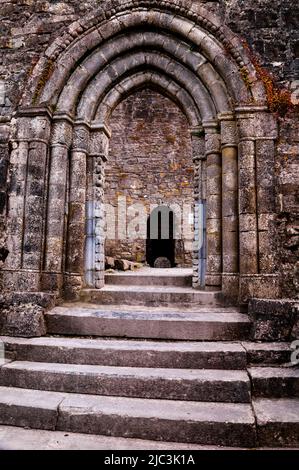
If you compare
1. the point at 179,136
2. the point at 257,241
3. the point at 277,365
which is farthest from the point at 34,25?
the point at 179,136

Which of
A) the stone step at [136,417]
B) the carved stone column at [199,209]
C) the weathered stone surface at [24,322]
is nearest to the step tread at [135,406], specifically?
the stone step at [136,417]

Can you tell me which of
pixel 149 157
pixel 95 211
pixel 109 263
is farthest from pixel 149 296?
pixel 149 157

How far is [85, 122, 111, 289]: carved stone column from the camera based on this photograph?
15.8ft

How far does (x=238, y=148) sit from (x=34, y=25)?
347cm

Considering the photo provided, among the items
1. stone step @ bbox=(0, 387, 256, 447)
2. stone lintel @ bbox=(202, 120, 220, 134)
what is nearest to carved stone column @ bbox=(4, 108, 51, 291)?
stone step @ bbox=(0, 387, 256, 447)

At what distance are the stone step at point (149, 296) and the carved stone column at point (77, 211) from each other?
0.23 meters

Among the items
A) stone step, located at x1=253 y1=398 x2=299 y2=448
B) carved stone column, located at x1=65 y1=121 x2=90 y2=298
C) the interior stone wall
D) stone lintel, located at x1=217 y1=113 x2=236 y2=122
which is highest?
the interior stone wall

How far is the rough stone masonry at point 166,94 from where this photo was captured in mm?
4273

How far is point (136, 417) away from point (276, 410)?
113cm

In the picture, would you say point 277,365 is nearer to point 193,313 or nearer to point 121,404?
point 193,313

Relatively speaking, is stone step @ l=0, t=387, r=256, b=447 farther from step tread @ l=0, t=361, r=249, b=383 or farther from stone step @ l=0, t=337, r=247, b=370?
stone step @ l=0, t=337, r=247, b=370

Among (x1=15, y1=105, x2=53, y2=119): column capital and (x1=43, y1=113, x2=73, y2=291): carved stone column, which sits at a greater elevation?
(x1=15, y1=105, x2=53, y2=119): column capital

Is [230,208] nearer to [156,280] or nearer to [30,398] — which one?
[156,280]

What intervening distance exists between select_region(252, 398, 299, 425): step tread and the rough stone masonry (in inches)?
52.7
